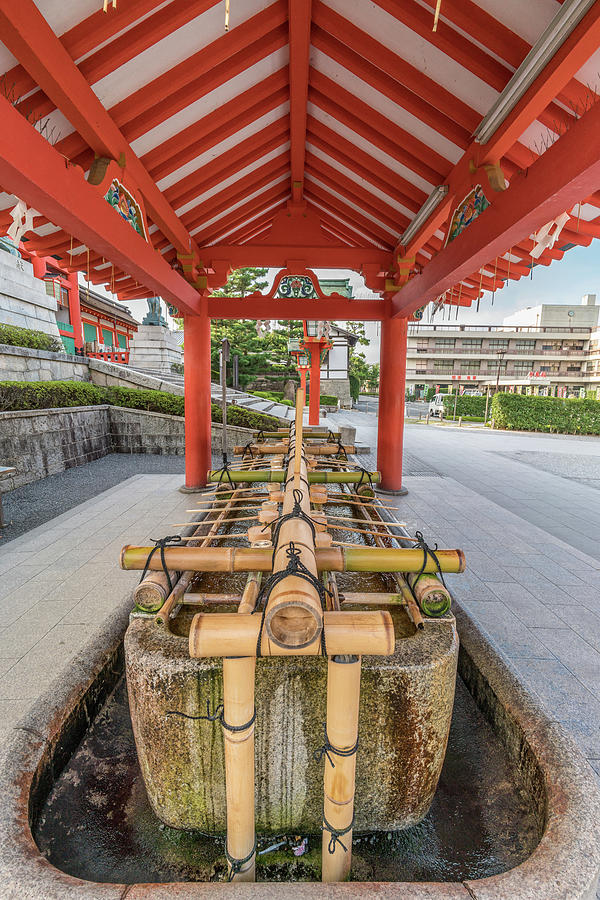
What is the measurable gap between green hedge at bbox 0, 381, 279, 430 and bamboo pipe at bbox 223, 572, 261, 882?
7.76m

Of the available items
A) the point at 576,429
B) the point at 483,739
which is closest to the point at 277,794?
the point at 483,739

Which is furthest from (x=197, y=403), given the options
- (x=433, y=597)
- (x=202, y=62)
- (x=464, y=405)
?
(x=464, y=405)

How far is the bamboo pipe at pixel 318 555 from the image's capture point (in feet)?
6.64

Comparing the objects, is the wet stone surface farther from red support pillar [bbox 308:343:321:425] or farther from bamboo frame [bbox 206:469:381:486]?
red support pillar [bbox 308:343:321:425]

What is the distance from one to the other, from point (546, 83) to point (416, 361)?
42.0 metres

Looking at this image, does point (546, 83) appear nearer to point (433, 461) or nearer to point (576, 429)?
point (433, 461)

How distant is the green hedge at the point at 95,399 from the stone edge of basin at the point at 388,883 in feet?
22.4

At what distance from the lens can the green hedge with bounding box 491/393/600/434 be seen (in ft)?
67.2

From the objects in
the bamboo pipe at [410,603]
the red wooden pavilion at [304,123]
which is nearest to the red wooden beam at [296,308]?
the red wooden pavilion at [304,123]

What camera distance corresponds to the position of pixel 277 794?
6.05 feet

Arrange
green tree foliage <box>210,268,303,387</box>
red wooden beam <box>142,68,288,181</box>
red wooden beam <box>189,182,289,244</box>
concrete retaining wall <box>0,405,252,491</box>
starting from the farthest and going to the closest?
green tree foliage <box>210,268,303,387</box>
concrete retaining wall <box>0,405,252,491</box>
red wooden beam <box>189,182,289,244</box>
red wooden beam <box>142,68,288,181</box>

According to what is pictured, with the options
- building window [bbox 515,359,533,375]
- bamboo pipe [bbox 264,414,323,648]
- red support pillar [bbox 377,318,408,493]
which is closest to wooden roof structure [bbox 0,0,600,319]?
red support pillar [bbox 377,318,408,493]

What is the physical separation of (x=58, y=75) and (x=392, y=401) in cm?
577

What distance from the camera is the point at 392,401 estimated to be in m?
7.27
